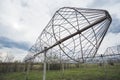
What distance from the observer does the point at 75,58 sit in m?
7.61

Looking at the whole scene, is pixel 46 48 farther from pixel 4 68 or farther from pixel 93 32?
pixel 4 68

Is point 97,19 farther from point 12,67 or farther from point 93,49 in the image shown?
point 12,67

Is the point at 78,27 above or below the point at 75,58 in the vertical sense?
above

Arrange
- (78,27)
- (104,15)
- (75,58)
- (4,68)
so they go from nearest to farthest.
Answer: (104,15)
(78,27)
(75,58)
(4,68)

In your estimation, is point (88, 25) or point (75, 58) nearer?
point (88, 25)

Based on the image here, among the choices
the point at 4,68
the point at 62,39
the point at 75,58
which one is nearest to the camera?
the point at 62,39

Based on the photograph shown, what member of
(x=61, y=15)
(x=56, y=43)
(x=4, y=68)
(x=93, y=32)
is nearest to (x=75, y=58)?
(x=56, y=43)

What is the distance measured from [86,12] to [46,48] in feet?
14.9

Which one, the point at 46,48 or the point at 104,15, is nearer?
the point at 104,15

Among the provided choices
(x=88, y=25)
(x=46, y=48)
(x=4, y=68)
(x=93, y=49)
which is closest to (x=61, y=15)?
(x=88, y=25)

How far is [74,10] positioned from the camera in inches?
223

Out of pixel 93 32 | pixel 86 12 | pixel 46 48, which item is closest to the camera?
pixel 86 12

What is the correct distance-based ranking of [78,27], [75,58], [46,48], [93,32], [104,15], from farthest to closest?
1. [46,48]
2. [75,58]
3. [93,32]
4. [78,27]
5. [104,15]

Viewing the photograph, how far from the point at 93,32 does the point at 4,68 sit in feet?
131
